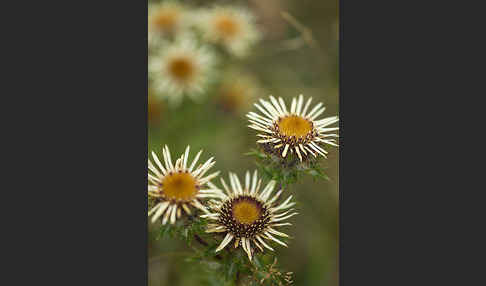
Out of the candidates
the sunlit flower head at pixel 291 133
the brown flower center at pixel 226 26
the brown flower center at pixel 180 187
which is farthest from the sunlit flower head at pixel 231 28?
the brown flower center at pixel 180 187

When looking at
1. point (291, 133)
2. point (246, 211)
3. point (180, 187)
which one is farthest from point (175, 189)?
point (291, 133)

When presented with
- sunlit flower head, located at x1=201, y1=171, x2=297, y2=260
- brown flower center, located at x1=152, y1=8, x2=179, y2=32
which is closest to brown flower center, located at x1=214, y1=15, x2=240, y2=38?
brown flower center, located at x1=152, y1=8, x2=179, y2=32

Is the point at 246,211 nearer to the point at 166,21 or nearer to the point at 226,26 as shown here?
the point at 226,26

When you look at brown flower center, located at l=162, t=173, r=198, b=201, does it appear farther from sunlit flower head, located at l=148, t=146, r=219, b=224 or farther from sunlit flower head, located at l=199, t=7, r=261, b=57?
sunlit flower head, located at l=199, t=7, r=261, b=57

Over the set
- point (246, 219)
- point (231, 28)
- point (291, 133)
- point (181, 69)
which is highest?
point (231, 28)

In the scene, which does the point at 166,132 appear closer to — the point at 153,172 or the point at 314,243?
the point at 314,243

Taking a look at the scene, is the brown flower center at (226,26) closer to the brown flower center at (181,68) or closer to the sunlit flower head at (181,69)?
the sunlit flower head at (181,69)

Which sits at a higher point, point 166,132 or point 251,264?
point 166,132

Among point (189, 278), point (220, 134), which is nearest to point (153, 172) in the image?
point (189, 278)
